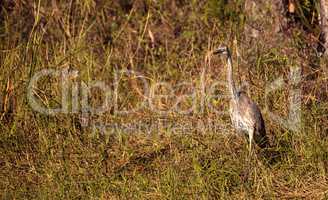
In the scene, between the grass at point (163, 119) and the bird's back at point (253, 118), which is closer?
the grass at point (163, 119)

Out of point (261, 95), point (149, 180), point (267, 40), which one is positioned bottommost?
point (149, 180)

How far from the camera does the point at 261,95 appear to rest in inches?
261

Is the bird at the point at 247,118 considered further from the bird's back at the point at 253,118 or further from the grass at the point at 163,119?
the grass at the point at 163,119

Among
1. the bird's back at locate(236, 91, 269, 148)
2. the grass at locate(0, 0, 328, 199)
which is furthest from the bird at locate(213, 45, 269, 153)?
the grass at locate(0, 0, 328, 199)

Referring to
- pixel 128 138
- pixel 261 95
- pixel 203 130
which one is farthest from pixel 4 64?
pixel 261 95

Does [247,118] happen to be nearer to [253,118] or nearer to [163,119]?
[253,118]

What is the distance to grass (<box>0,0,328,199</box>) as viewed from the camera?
5520mm

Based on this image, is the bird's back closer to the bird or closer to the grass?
the bird

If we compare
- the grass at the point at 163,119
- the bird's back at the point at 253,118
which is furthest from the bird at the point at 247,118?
the grass at the point at 163,119

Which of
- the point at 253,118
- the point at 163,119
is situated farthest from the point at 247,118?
the point at 163,119

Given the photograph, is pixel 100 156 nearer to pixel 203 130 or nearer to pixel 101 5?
pixel 203 130

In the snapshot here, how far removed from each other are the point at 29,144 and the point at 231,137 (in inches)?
70.5

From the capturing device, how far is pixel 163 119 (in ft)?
22.4

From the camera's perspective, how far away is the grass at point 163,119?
5.52 meters
